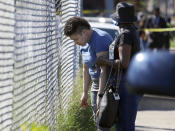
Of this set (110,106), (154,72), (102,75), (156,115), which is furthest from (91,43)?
(156,115)

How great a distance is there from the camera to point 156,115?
34.3ft

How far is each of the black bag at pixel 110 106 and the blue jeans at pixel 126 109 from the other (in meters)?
0.05

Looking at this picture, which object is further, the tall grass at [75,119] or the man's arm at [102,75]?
the tall grass at [75,119]

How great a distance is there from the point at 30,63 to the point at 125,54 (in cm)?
82

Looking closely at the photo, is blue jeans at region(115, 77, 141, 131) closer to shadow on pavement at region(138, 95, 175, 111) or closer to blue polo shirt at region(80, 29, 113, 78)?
blue polo shirt at region(80, 29, 113, 78)

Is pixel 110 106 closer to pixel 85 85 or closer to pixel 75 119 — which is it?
pixel 85 85

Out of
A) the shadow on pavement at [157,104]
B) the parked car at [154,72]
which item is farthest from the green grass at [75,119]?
the parked car at [154,72]

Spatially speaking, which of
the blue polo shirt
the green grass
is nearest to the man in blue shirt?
the blue polo shirt

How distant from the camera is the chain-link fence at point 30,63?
4.59 metres

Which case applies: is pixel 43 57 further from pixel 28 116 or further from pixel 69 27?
pixel 28 116

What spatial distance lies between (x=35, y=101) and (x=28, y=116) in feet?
1.25

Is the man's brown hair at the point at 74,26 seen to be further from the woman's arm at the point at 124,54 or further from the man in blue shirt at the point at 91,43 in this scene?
the woman's arm at the point at 124,54

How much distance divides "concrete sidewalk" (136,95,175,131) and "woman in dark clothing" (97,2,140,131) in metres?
3.26

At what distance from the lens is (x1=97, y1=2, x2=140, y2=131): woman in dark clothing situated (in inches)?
218
